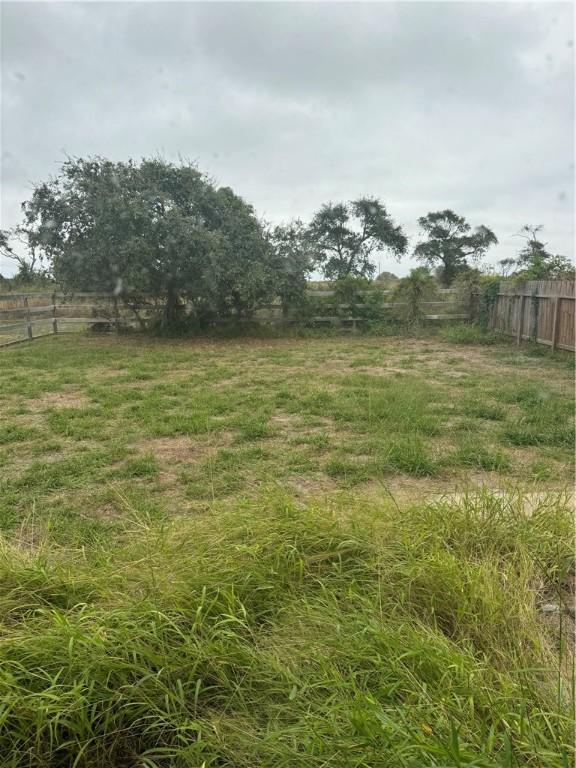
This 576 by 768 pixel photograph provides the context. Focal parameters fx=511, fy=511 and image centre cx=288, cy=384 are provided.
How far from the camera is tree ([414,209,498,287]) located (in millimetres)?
24172

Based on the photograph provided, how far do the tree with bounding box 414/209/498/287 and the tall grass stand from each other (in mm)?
23876

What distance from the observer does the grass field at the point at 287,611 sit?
1240mm

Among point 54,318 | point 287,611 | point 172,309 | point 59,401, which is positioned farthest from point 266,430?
point 54,318

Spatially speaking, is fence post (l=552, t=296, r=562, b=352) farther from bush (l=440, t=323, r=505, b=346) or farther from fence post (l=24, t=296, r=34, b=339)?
fence post (l=24, t=296, r=34, b=339)

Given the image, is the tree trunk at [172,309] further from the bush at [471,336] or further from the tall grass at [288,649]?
the tall grass at [288,649]

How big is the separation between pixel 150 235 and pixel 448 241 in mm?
17806

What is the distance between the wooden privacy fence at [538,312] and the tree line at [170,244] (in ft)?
2.10

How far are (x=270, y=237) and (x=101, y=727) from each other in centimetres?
1182

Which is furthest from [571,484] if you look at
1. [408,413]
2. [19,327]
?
[19,327]

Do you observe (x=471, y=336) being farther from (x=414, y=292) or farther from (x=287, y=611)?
(x=287, y=611)

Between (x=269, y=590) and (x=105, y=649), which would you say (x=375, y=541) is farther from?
(x=105, y=649)

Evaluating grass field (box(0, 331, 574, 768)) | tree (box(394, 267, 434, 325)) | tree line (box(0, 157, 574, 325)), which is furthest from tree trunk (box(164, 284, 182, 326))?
grass field (box(0, 331, 574, 768))

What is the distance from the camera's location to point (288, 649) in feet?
4.91

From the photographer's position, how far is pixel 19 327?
1173cm
